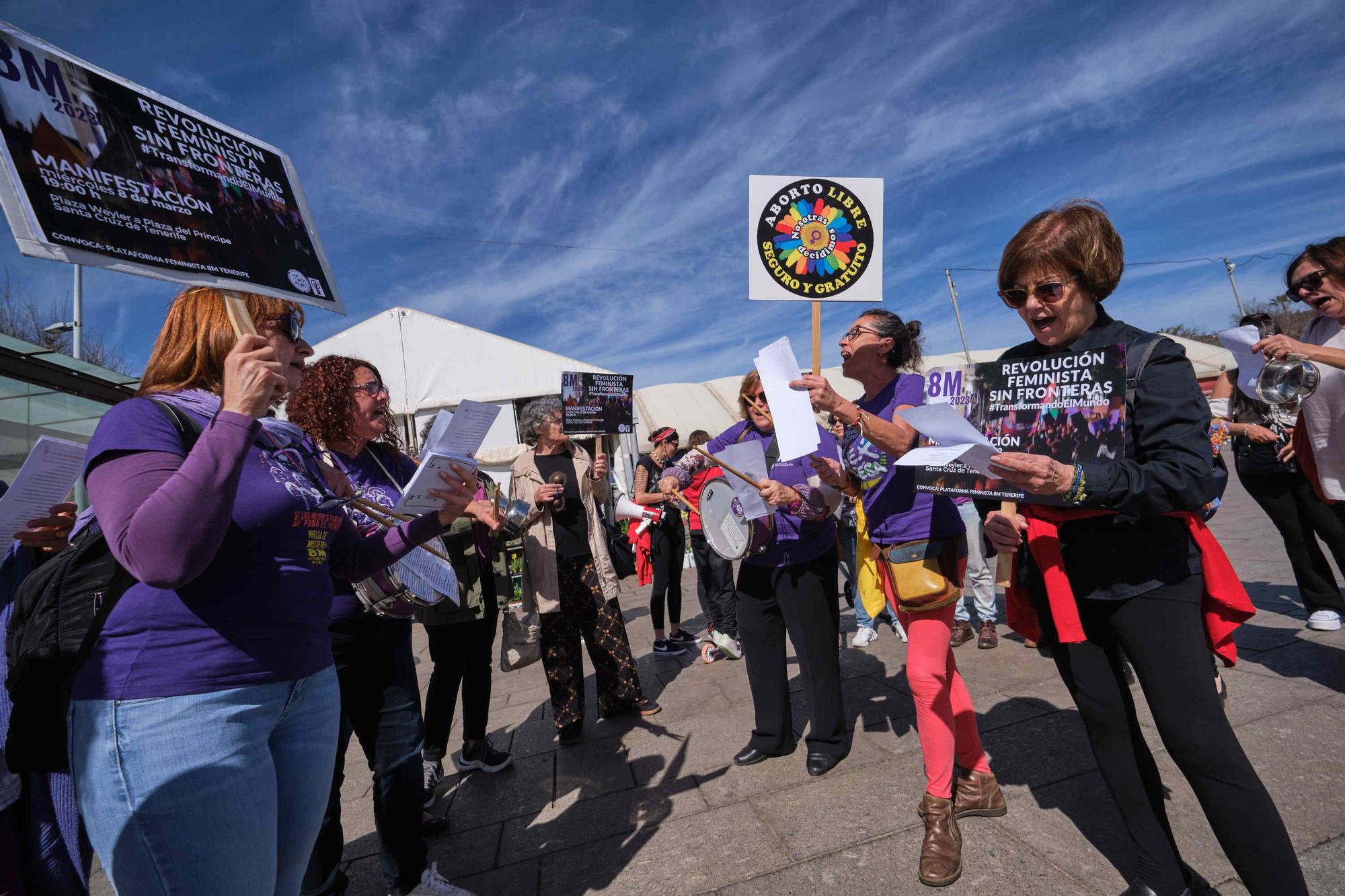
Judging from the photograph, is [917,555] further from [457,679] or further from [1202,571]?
[457,679]

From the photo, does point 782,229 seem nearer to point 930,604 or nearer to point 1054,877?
point 930,604

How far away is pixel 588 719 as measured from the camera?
15.0 feet

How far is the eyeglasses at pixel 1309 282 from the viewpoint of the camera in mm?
2787

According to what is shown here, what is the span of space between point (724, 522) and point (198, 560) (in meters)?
2.54

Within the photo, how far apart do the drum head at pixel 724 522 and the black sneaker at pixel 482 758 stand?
1.76 m

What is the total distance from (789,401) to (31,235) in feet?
7.24

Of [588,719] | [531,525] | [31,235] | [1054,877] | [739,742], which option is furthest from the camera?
[588,719]

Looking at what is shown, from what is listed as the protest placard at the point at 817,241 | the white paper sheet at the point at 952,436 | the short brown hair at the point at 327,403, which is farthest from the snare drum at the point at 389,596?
the protest placard at the point at 817,241

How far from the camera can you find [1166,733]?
1.77 meters

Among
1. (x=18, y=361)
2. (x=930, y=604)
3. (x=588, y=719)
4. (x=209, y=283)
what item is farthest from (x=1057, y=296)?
(x=18, y=361)

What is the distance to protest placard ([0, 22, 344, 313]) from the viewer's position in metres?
1.34

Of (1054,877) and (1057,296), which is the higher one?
(1057,296)

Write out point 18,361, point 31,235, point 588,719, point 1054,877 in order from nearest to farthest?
point 31,235 < point 1054,877 < point 588,719 < point 18,361

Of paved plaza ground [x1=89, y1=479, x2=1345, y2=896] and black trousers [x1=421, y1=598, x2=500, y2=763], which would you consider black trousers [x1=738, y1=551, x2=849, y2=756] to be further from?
black trousers [x1=421, y1=598, x2=500, y2=763]
